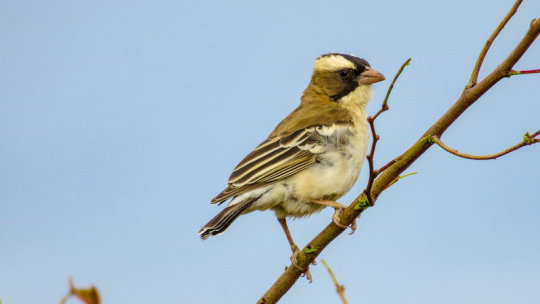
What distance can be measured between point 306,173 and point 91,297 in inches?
191

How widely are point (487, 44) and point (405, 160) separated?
32.9 inches

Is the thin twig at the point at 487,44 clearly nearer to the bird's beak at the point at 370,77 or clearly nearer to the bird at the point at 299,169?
the bird at the point at 299,169

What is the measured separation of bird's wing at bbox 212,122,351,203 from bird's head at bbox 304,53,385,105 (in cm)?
83

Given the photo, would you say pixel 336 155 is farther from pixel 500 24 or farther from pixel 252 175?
pixel 500 24

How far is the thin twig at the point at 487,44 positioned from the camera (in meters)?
3.44

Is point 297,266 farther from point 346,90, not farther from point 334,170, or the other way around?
point 346,90

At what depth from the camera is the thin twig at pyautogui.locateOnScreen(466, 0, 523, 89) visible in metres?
3.44

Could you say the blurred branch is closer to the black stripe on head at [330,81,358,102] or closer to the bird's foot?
the bird's foot

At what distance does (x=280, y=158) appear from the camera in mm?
6410

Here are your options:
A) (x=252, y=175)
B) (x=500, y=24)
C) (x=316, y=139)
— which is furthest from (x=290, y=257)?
(x=500, y=24)

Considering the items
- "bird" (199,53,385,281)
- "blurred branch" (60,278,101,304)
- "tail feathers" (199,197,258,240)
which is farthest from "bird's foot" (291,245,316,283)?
"blurred branch" (60,278,101,304)

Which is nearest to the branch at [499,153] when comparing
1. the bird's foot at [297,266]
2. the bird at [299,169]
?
the bird's foot at [297,266]

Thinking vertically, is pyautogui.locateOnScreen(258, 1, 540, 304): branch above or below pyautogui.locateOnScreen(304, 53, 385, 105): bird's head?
below

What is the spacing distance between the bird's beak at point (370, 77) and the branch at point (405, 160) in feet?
10.1
